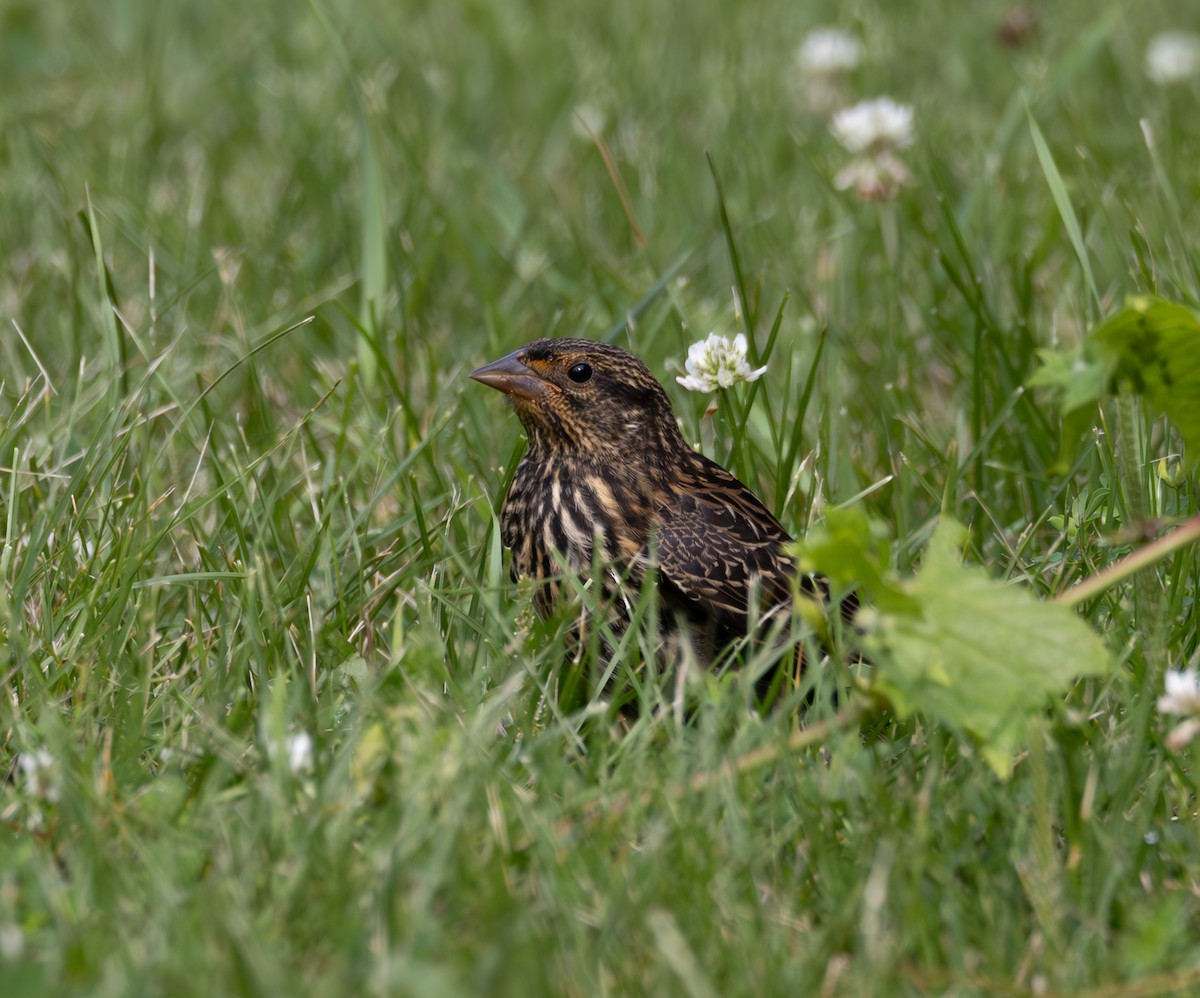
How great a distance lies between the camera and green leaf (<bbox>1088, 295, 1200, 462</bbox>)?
8.80 feet

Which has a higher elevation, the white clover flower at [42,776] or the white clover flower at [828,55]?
the white clover flower at [42,776]

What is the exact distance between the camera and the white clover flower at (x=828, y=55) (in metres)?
7.02

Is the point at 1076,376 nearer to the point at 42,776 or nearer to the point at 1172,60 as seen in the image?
the point at 42,776

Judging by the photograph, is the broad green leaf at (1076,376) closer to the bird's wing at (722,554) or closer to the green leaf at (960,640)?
the green leaf at (960,640)

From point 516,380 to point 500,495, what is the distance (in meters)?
0.26

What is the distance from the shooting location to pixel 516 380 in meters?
3.98

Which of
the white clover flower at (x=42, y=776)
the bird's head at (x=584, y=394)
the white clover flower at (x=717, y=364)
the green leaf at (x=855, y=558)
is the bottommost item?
the bird's head at (x=584, y=394)

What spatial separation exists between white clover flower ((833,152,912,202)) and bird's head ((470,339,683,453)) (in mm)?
1674

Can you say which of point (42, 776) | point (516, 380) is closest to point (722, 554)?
point (516, 380)

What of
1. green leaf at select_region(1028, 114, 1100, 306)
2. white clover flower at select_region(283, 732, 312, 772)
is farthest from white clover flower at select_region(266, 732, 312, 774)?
green leaf at select_region(1028, 114, 1100, 306)

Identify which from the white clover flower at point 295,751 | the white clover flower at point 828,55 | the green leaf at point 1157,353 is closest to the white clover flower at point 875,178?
the white clover flower at point 828,55

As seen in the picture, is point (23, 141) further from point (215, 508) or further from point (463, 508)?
point (463, 508)

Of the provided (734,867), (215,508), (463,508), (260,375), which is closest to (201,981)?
(734,867)

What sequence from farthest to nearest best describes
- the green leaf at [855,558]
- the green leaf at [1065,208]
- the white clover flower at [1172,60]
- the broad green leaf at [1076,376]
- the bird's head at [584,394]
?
1. the white clover flower at [1172,60]
2. the green leaf at [1065,208]
3. the bird's head at [584,394]
4. the broad green leaf at [1076,376]
5. the green leaf at [855,558]
